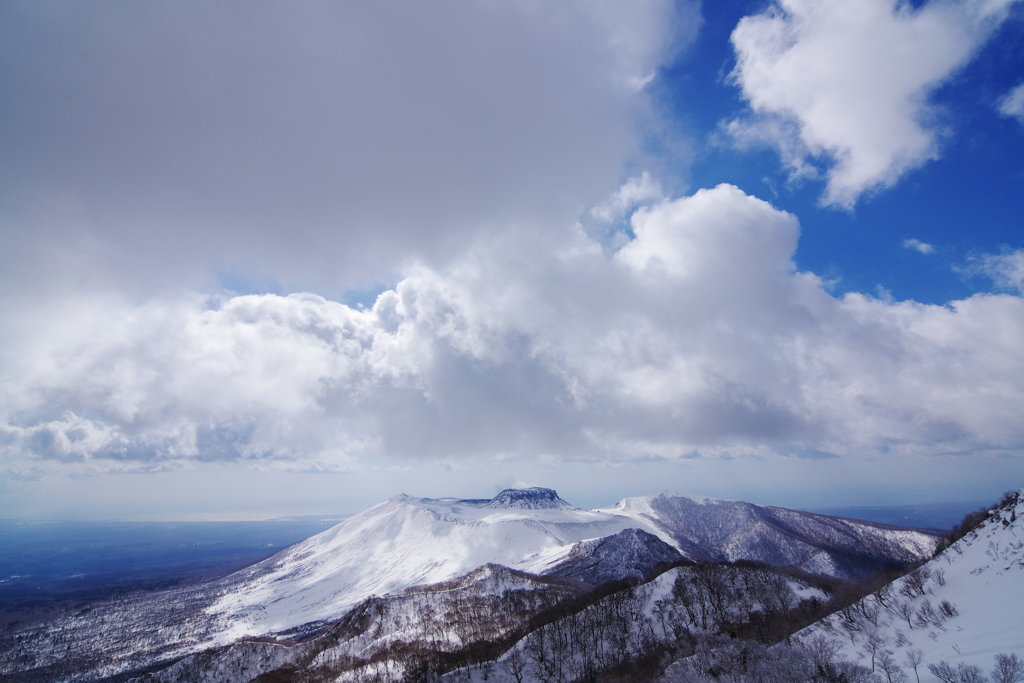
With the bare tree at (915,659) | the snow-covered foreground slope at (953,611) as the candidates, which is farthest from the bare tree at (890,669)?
the bare tree at (915,659)

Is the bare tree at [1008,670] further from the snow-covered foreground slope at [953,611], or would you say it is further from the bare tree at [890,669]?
the bare tree at [890,669]

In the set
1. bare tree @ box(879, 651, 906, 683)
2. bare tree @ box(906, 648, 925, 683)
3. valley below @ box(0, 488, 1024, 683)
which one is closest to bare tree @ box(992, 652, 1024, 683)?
valley below @ box(0, 488, 1024, 683)

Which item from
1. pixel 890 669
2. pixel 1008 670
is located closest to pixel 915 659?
pixel 890 669

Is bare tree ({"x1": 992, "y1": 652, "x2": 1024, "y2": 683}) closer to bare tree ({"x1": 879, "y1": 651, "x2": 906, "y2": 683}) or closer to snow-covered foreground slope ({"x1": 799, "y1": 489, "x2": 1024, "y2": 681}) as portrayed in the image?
snow-covered foreground slope ({"x1": 799, "y1": 489, "x2": 1024, "y2": 681})

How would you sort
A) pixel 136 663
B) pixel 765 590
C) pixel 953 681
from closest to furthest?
pixel 953 681
pixel 765 590
pixel 136 663

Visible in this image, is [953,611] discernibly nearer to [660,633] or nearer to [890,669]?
[890,669]

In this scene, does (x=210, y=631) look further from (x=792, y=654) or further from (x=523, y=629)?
(x=792, y=654)

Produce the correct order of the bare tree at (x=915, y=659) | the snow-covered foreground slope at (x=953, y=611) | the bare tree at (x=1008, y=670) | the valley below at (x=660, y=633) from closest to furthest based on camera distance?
the bare tree at (x=1008, y=670)
the bare tree at (x=915, y=659)
the snow-covered foreground slope at (x=953, y=611)
the valley below at (x=660, y=633)

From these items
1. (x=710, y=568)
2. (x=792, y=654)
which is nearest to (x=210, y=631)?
(x=710, y=568)
